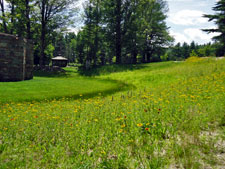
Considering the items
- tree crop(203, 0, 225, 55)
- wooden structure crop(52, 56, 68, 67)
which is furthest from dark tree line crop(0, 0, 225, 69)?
wooden structure crop(52, 56, 68, 67)

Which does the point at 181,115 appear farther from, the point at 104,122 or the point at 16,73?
the point at 16,73

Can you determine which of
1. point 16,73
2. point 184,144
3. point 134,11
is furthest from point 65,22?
point 184,144

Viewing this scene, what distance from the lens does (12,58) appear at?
15.4 m

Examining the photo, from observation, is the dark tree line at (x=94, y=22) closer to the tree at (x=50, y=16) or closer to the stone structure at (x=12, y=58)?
the tree at (x=50, y=16)

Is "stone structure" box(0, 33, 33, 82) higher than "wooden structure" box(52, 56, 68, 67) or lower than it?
lower

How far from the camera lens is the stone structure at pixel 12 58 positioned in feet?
48.9

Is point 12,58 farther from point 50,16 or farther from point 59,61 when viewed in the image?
point 59,61

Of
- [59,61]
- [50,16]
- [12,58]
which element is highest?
[50,16]

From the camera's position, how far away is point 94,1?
3478 centimetres

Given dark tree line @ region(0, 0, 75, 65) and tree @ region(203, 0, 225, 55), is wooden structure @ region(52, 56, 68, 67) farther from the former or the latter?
tree @ region(203, 0, 225, 55)

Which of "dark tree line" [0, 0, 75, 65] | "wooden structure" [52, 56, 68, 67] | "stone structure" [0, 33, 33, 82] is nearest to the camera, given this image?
"stone structure" [0, 33, 33, 82]

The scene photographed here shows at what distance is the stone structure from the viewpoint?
14.9 metres

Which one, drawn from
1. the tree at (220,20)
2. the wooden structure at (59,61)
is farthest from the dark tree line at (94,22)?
the wooden structure at (59,61)

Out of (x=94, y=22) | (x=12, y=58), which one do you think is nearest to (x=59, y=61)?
(x=94, y=22)
